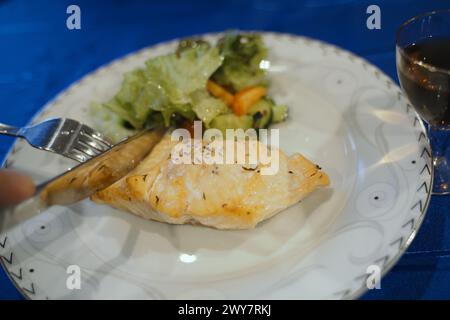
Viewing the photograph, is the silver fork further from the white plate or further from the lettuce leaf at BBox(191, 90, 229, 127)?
the lettuce leaf at BBox(191, 90, 229, 127)

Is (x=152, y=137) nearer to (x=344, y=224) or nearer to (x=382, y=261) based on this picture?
(x=344, y=224)

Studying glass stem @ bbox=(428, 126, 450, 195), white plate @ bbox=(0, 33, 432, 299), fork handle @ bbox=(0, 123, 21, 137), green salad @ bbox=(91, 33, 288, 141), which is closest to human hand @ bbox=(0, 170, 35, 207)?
white plate @ bbox=(0, 33, 432, 299)

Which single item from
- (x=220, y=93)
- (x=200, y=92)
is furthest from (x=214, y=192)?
(x=220, y=93)

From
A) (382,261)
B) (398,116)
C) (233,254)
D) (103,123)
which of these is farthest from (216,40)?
(382,261)

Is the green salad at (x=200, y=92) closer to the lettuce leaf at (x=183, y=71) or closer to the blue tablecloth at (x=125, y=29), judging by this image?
the lettuce leaf at (x=183, y=71)

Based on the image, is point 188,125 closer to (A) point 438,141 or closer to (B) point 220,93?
(B) point 220,93
